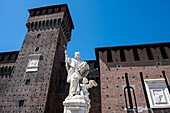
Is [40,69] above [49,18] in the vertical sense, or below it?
below

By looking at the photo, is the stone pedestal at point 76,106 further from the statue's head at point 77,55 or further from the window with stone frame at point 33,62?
the window with stone frame at point 33,62

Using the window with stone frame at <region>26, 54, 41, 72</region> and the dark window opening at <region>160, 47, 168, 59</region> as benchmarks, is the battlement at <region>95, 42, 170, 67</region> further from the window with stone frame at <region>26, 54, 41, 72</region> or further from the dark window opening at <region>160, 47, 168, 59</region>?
the window with stone frame at <region>26, 54, 41, 72</region>

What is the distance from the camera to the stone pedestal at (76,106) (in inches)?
161

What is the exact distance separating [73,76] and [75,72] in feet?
0.53

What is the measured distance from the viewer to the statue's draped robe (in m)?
4.57

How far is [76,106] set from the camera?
13.5 ft

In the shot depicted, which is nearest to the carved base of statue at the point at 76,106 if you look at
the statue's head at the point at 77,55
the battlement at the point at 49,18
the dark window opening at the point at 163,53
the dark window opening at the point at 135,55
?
the statue's head at the point at 77,55

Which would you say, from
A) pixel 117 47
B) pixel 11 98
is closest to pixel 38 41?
pixel 11 98

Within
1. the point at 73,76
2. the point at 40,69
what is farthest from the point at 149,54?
the point at 73,76

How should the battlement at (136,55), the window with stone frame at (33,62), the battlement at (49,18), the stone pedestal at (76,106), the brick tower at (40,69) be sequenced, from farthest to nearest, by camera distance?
the battlement at (49,18) < the window with stone frame at (33,62) < the brick tower at (40,69) < the battlement at (136,55) < the stone pedestal at (76,106)

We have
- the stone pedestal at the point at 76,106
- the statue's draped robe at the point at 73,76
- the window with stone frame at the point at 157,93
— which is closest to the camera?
the stone pedestal at the point at 76,106

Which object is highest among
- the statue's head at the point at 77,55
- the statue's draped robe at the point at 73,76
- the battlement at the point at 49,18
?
the battlement at the point at 49,18

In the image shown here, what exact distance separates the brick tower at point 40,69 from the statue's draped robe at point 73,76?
9.46 metres

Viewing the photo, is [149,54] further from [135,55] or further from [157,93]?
[157,93]
